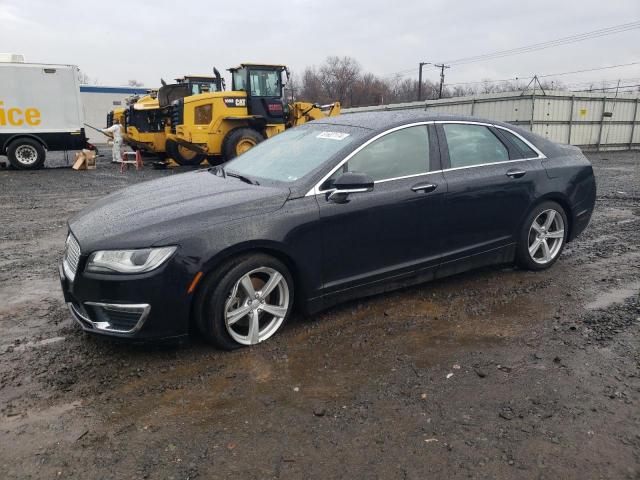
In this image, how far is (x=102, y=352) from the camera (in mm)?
3361

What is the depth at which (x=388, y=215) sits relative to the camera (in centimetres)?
380

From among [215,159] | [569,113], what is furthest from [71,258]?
[569,113]

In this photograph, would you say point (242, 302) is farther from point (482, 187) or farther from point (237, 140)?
point (237, 140)

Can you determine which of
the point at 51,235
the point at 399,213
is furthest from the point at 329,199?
the point at 51,235

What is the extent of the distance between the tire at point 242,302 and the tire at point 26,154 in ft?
51.1

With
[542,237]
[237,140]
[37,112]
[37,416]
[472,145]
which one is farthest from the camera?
[37,112]

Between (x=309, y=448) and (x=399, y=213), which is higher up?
(x=399, y=213)

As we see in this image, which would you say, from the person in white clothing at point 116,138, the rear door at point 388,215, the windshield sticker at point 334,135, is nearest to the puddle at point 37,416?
the rear door at point 388,215

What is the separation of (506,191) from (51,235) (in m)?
6.08

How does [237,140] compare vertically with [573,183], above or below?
above

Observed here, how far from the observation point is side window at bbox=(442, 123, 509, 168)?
4.32 meters

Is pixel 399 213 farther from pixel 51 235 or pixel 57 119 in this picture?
pixel 57 119

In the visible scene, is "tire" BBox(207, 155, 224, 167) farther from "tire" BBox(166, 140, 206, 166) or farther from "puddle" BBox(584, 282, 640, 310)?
"puddle" BBox(584, 282, 640, 310)

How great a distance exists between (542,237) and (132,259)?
390 centimetres
